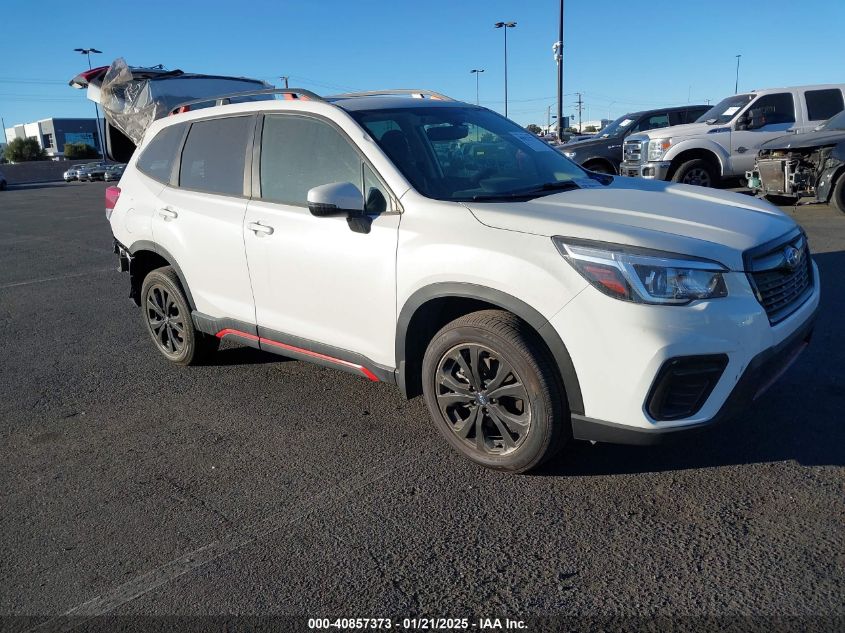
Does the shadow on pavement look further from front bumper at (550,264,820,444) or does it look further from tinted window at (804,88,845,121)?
tinted window at (804,88,845,121)

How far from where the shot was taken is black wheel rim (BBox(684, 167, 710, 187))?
12.7 metres

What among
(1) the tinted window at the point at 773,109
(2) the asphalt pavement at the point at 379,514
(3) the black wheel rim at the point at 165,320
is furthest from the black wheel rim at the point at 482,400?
(1) the tinted window at the point at 773,109

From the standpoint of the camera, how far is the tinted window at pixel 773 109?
41.3 feet

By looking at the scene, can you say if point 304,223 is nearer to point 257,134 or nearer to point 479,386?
point 257,134

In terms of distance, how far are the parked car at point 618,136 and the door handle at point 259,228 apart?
12673 mm

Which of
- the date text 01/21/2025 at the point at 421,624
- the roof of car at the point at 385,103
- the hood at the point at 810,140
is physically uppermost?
the roof of car at the point at 385,103

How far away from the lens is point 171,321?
17.2 ft

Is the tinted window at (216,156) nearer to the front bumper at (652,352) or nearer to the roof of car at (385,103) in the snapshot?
the roof of car at (385,103)

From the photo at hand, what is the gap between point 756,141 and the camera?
12555 millimetres

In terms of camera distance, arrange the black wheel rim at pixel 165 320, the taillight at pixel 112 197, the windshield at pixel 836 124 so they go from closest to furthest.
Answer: the black wheel rim at pixel 165 320
the taillight at pixel 112 197
the windshield at pixel 836 124

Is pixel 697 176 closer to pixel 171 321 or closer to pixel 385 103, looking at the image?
pixel 385 103

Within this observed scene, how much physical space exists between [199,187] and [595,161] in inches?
503

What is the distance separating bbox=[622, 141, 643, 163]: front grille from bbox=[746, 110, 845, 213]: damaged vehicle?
2605 millimetres

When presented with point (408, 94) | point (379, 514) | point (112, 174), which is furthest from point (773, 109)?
point (112, 174)
